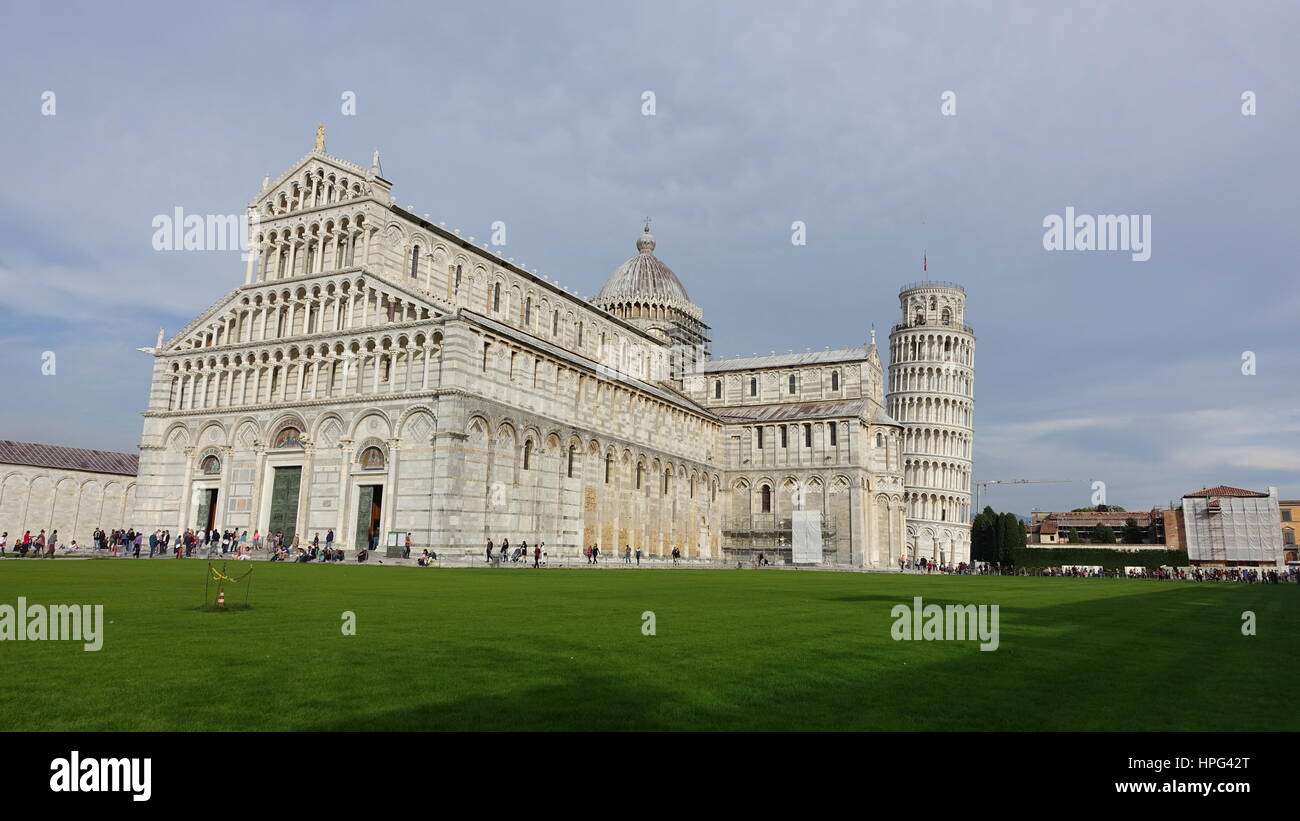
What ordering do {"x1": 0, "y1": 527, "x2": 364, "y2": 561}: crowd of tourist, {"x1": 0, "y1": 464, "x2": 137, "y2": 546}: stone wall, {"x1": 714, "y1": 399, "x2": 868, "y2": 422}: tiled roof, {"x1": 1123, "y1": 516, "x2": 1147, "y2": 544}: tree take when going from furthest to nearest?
{"x1": 1123, "y1": 516, "x2": 1147, "y2": 544}: tree
{"x1": 714, "y1": 399, "x2": 868, "y2": 422}: tiled roof
{"x1": 0, "y1": 464, "x2": 137, "y2": 546}: stone wall
{"x1": 0, "y1": 527, "x2": 364, "y2": 561}: crowd of tourist

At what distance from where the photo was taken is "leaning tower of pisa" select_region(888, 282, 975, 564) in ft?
319

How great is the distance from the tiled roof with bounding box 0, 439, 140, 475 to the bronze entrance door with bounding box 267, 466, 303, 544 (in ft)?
70.4

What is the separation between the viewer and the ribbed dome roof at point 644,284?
82.6m

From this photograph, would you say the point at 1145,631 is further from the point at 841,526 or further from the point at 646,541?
the point at 841,526

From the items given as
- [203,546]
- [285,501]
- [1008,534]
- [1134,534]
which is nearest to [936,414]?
[1008,534]

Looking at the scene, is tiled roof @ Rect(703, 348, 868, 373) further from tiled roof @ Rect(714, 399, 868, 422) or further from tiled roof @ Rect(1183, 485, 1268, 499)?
tiled roof @ Rect(1183, 485, 1268, 499)

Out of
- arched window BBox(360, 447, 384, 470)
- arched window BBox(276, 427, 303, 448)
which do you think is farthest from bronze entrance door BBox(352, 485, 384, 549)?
arched window BBox(276, 427, 303, 448)

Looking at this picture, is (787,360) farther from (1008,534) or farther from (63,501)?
(63,501)
